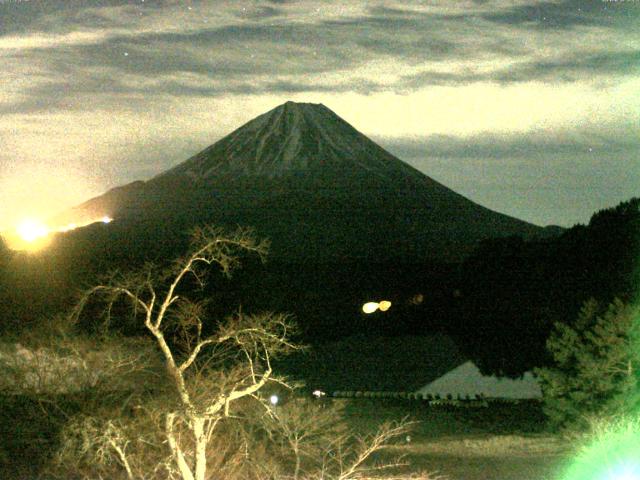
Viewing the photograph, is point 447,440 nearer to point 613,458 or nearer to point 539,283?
point 613,458

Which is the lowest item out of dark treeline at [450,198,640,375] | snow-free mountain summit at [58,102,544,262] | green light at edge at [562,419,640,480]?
snow-free mountain summit at [58,102,544,262]

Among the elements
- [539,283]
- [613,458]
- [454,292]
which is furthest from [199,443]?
[454,292]

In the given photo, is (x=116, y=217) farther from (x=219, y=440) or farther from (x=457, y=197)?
(x=219, y=440)

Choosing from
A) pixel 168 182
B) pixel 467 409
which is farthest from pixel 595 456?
pixel 168 182

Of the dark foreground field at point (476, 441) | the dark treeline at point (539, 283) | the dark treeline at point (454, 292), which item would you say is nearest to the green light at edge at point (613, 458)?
the dark foreground field at point (476, 441)

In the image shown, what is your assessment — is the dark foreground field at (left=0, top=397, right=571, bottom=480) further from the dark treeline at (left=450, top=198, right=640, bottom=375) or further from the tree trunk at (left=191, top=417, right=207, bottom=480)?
the dark treeline at (left=450, top=198, right=640, bottom=375)

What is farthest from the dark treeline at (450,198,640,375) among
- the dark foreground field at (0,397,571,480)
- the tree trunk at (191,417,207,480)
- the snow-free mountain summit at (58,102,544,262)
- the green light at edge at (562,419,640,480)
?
the snow-free mountain summit at (58,102,544,262)
